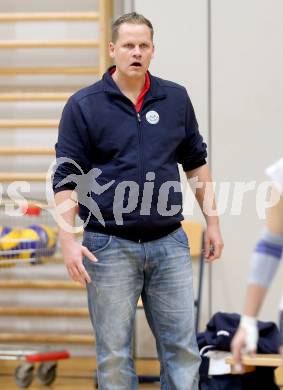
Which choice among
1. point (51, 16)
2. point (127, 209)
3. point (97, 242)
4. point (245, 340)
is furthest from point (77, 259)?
point (51, 16)

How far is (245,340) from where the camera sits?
2.05m

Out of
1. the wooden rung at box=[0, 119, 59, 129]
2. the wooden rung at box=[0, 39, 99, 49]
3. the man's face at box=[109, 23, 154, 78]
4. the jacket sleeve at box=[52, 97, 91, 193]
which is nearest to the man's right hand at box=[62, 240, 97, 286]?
the jacket sleeve at box=[52, 97, 91, 193]

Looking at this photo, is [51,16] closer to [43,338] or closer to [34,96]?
[34,96]

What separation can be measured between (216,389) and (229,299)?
32.4 inches

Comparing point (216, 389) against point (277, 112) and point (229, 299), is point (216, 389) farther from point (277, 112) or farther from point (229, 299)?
point (277, 112)

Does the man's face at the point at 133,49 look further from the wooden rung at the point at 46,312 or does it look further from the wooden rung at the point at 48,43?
the wooden rung at the point at 46,312

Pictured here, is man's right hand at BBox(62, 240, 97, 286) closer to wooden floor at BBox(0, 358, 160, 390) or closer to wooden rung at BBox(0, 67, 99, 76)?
wooden floor at BBox(0, 358, 160, 390)

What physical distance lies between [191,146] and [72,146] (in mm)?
512

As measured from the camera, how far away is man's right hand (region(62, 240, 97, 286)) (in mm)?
3232

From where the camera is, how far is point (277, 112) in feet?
16.8

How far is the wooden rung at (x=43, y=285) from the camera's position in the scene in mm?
5258

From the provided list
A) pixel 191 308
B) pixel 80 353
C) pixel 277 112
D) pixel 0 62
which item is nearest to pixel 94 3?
pixel 0 62

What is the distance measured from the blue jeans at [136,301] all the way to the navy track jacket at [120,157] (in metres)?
0.09

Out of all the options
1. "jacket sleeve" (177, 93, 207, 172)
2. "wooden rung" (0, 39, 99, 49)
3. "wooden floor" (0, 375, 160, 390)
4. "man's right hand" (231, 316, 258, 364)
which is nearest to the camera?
"man's right hand" (231, 316, 258, 364)
